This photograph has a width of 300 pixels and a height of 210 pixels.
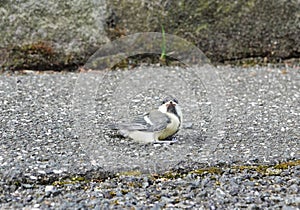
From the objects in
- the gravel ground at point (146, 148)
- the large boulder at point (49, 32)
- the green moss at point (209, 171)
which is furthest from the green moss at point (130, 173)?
the large boulder at point (49, 32)

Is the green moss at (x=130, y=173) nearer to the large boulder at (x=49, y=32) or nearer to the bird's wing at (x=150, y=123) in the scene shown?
the bird's wing at (x=150, y=123)

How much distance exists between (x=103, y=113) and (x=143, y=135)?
0.59m

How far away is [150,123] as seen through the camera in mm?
2262

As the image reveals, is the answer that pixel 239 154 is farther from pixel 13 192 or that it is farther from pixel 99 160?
pixel 13 192

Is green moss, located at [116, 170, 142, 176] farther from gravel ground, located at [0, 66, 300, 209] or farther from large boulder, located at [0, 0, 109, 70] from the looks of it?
large boulder, located at [0, 0, 109, 70]

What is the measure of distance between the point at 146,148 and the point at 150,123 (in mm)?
105

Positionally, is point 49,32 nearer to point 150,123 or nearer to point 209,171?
point 150,123

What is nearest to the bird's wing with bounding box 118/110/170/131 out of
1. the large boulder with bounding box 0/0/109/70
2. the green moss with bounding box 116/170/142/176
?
the green moss with bounding box 116/170/142/176

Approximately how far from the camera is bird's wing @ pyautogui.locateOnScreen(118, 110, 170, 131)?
7.37 ft

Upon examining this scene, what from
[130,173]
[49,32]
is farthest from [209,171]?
[49,32]

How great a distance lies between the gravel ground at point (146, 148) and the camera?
6.17 ft

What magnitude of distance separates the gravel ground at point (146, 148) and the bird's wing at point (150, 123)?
0.26 ft

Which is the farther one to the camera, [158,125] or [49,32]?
[49,32]

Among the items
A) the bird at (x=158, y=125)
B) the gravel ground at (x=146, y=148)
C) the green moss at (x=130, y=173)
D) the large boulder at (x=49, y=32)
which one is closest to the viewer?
the gravel ground at (x=146, y=148)
